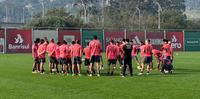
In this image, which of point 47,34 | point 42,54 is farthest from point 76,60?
point 47,34

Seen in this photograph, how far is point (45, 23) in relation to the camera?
93.1 metres

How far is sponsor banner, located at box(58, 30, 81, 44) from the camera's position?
6597 centimetres

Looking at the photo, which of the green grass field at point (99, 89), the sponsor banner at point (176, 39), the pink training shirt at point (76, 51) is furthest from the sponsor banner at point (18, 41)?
the green grass field at point (99, 89)

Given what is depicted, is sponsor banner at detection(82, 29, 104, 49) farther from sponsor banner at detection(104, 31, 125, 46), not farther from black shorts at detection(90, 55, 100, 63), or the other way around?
black shorts at detection(90, 55, 100, 63)

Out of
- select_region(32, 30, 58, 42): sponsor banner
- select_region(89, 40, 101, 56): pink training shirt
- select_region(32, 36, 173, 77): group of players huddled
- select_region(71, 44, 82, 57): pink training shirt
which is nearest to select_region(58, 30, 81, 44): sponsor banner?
select_region(32, 30, 58, 42): sponsor banner

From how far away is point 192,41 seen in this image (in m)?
74.9

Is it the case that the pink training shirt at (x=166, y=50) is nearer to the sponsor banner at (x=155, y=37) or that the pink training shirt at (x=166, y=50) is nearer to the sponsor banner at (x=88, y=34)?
the sponsor banner at (x=88, y=34)

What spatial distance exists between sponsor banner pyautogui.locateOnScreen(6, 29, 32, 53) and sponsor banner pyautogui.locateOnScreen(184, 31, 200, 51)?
22964mm

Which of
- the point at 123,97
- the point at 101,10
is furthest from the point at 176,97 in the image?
the point at 101,10

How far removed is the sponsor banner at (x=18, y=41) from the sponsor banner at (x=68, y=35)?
4074 millimetres

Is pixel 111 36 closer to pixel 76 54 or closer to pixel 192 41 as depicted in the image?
pixel 192 41

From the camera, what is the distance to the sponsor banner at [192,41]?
7431 centimetres

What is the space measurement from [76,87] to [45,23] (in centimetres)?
7389

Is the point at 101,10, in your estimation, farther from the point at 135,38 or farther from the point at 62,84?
the point at 62,84
